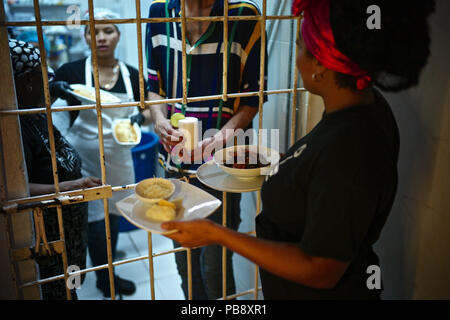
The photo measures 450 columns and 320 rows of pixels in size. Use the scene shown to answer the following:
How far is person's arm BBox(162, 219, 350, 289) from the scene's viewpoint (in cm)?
79

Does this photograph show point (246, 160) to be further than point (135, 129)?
No

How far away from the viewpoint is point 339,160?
2.55ft

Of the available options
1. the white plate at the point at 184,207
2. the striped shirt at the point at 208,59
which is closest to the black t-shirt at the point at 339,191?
the white plate at the point at 184,207

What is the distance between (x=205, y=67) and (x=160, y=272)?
1590 mm

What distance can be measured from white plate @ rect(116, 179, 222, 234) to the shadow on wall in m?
0.69

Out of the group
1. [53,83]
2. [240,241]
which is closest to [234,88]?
[240,241]

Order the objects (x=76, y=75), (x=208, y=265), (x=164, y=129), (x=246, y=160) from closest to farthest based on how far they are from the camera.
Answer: (x=246, y=160) < (x=164, y=129) < (x=208, y=265) < (x=76, y=75)

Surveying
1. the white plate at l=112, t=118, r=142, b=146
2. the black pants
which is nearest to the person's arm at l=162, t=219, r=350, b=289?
the black pants

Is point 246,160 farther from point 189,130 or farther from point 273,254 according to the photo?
point 273,254

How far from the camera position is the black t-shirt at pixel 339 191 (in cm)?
76

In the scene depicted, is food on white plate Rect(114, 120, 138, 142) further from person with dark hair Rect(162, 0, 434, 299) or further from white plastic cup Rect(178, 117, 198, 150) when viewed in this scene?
person with dark hair Rect(162, 0, 434, 299)

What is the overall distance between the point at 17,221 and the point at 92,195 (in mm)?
209

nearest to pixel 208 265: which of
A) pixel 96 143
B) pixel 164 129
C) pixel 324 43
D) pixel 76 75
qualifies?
pixel 164 129

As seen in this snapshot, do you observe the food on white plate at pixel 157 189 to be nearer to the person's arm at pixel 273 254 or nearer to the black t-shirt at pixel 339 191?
the person's arm at pixel 273 254
